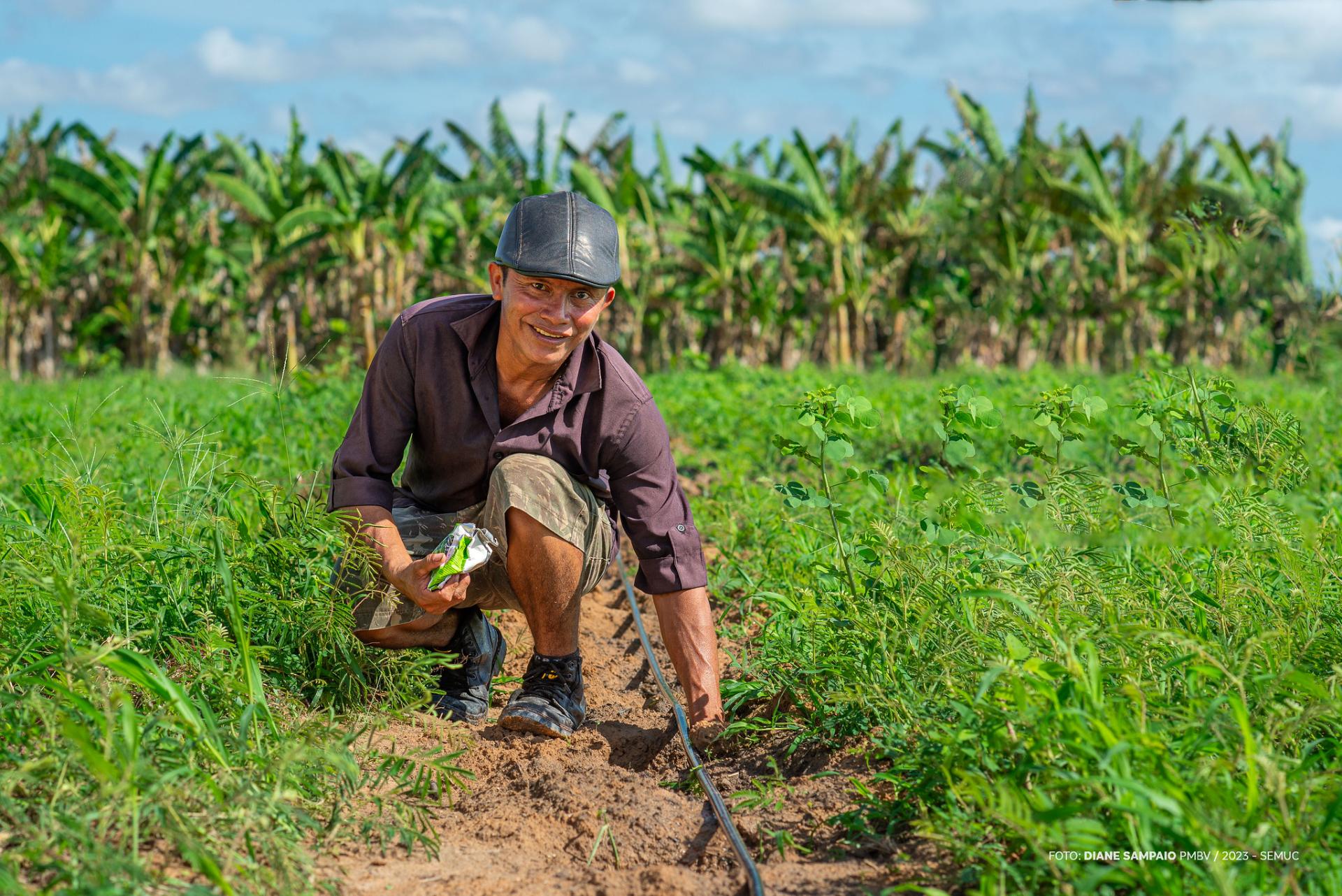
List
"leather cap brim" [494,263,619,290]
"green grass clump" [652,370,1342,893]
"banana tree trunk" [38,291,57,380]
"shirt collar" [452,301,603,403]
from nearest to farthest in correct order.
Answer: "green grass clump" [652,370,1342,893] < "leather cap brim" [494,263,619,290] < "shirt collar" [452,301,603,403] < "banana tree trunk" [38,291,57,380]

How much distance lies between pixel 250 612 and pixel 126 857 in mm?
982

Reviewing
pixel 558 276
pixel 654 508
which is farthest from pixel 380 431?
pixel 654 508

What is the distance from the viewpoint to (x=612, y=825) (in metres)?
2.25

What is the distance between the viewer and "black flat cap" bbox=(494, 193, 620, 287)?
2656 mm

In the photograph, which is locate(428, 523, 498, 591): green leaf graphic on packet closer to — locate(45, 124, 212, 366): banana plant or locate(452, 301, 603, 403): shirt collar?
locate(452, 301, 603, 403): shirt collar

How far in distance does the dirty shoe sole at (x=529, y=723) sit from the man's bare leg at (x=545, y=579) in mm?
211

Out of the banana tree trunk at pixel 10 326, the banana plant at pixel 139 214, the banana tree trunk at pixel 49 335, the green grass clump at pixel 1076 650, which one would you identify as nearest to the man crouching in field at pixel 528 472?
the green grass clump at pixel 1076 650

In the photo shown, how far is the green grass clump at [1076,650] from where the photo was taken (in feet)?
5.31

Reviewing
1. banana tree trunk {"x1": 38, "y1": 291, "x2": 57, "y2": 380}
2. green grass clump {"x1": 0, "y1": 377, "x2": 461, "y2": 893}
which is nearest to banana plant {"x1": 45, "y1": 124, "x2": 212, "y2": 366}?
banana tree trunk {"x1": 38, "y1": 291, "x2": 57, "y2": 380}

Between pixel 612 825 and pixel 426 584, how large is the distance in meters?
0.71

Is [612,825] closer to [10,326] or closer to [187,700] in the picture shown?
[187,700]

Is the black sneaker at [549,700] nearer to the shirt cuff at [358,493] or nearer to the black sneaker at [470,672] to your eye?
the black sneaker at [470,672]

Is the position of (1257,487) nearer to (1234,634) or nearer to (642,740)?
(1234,634)

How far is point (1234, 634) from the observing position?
2.38m
